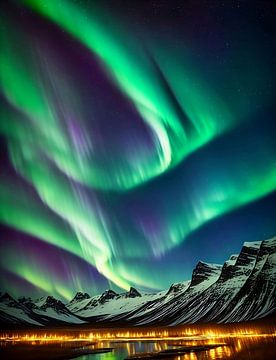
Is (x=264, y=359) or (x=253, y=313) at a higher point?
(x=253, y=313)

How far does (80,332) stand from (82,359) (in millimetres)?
104857

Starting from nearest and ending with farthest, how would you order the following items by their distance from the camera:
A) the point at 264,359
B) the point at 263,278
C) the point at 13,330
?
the point at 264,359 < the point at 13,330 < the point at 263,278

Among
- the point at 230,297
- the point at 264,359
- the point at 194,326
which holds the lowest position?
the point at 264,359

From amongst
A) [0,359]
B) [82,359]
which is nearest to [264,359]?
[82,359]

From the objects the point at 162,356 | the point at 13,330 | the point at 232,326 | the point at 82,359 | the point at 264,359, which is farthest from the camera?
the point at 13,330

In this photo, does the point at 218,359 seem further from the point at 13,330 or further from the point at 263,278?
the point at 263,278

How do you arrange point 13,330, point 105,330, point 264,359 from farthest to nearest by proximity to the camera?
point 13,330 < point 105,330 < point 264,359

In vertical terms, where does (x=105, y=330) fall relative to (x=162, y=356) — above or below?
above

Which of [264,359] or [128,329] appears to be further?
[128,329]

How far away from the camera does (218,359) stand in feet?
102

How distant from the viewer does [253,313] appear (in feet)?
563

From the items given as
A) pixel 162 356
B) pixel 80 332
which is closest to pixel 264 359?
pixel 162 356

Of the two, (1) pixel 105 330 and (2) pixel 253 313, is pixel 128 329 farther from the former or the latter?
(2) pixel 253 313

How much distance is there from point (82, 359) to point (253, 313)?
15219 cm
